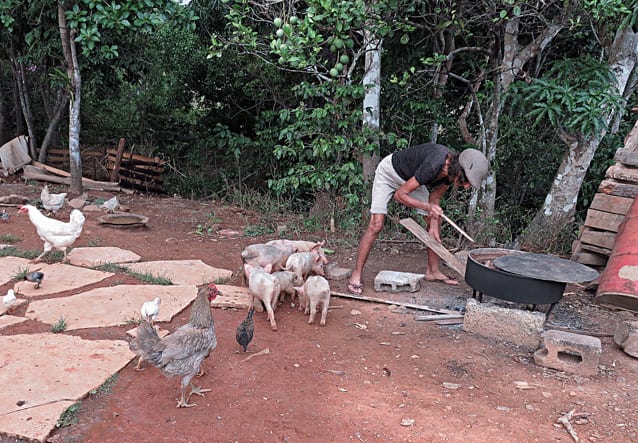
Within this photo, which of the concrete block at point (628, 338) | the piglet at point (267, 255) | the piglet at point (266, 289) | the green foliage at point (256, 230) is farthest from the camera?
the green foliage at point (256, 230)

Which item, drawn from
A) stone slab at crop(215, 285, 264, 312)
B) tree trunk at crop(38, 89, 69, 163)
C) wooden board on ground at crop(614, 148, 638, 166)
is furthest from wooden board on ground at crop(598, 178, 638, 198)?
tree trunk at crop(38, 89, 69, 163)

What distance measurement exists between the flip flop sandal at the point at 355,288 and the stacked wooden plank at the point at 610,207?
2.74m

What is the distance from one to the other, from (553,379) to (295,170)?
4752mm

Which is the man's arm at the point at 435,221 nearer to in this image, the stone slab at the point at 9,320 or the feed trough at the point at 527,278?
the feed trough at the point at 527,278

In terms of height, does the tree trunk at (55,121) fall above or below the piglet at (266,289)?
above

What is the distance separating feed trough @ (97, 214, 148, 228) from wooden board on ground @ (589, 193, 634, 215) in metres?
5.87

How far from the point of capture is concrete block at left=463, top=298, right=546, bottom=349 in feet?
13.0

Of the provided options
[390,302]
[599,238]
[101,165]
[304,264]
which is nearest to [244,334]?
[304,264]

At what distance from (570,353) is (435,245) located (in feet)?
5.15

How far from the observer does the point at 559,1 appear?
6488 mm

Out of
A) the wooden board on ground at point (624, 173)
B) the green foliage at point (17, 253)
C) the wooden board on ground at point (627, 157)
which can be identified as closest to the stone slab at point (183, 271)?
the green foliage at point (17, 253)

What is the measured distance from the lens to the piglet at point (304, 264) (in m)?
4.88

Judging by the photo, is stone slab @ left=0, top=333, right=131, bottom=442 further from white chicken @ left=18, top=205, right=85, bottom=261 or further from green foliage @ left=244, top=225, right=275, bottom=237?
green foliage @ left=244, top=225, right=275, bottom=237

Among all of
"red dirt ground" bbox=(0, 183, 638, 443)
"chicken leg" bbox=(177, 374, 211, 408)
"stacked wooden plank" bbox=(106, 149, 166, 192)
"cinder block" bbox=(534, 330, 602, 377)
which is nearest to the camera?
"red dirt ground" bbox=(0, 183, 638, 443)
